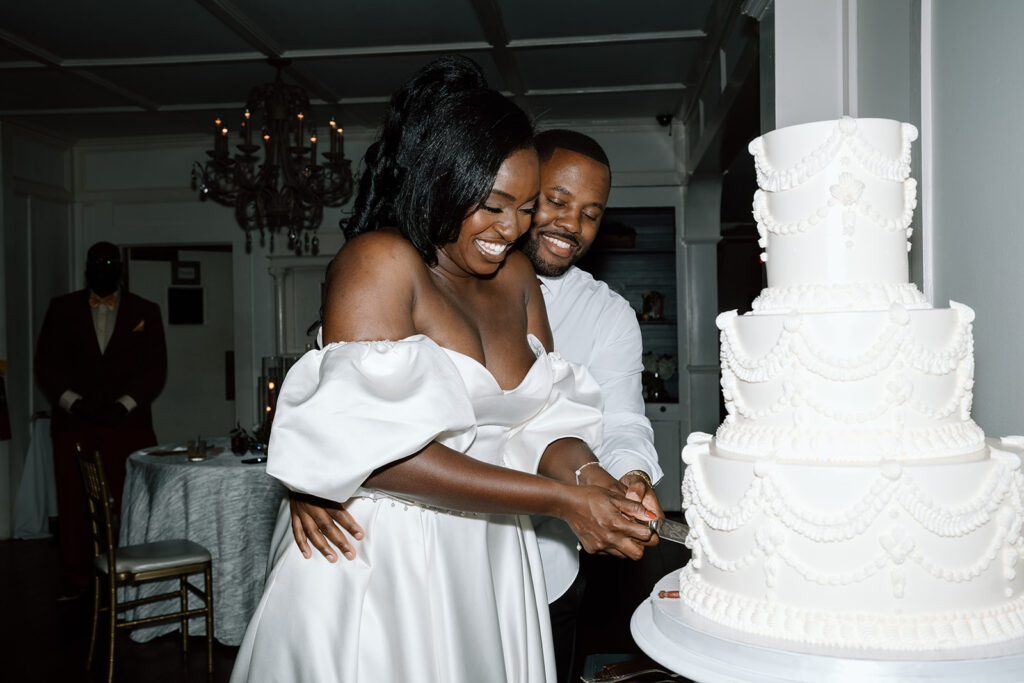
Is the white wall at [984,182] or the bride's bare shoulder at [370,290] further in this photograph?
the white wall at [984,182]

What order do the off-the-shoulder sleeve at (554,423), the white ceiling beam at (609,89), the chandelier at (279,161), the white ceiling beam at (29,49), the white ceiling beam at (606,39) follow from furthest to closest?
the white ceiling beam at (609,89) < the white ceiling beam at (606,39) < the white ceiling beam at (29,49) < the chandelier at (279,161) < the off-the-shoulder sleeve at (554,423)

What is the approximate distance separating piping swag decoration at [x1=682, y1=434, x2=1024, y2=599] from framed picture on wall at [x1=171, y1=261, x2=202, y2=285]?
849 centimetres

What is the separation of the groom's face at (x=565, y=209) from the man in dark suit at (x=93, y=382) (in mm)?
4051

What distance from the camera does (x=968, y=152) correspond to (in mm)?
1869

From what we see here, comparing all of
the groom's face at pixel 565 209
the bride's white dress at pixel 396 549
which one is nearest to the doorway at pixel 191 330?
the groom's face at pixel 565 209

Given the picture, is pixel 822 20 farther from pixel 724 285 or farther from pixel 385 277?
pixel 724 285

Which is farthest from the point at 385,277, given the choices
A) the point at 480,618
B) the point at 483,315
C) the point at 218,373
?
the point at 218,373

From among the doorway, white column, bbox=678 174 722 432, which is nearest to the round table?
white column, bbox=678 174 722 432

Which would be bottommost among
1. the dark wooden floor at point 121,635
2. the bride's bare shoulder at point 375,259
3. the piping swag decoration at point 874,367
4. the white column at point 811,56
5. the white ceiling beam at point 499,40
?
the dark wooden floor at point 121,635

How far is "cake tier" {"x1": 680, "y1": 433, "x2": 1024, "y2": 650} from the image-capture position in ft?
4.25

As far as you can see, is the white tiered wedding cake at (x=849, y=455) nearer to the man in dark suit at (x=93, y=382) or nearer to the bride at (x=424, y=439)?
the bride at (x=424, y=439)

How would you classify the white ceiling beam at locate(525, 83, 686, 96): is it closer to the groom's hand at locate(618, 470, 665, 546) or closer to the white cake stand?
the groom's hand at locate(618, 470, 665, 546)

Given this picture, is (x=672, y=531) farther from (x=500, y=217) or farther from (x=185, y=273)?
(x=185, y=273)

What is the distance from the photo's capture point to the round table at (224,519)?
171 inches
